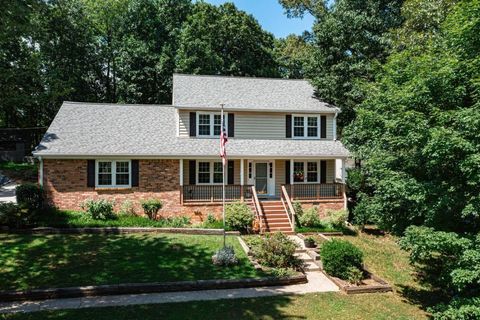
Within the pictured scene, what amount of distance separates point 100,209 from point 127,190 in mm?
1808

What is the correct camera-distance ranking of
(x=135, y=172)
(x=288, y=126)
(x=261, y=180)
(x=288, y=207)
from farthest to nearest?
1. (x=288, y=126)
2. (x=261, y=180)
3. (x=288, y=207)
4. (x=135, y=172)

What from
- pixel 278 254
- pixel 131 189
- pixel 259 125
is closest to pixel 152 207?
pixel 131 189

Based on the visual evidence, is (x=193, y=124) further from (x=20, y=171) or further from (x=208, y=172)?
(x=20, y=171)

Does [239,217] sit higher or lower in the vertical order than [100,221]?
higher

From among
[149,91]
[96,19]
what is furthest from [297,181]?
[96,19]

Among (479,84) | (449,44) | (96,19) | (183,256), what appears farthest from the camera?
(96,19)

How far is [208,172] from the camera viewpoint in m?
20.1

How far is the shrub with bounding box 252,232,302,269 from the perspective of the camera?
1234cm

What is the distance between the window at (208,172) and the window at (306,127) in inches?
214

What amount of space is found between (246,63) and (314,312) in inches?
1218

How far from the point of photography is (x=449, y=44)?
32.1 feet

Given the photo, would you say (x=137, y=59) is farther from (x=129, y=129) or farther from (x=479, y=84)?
(x=479, y=84)

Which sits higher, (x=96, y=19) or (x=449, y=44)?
(x=96, y=19)

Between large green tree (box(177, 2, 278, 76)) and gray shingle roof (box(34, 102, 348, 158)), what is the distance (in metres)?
12.7
